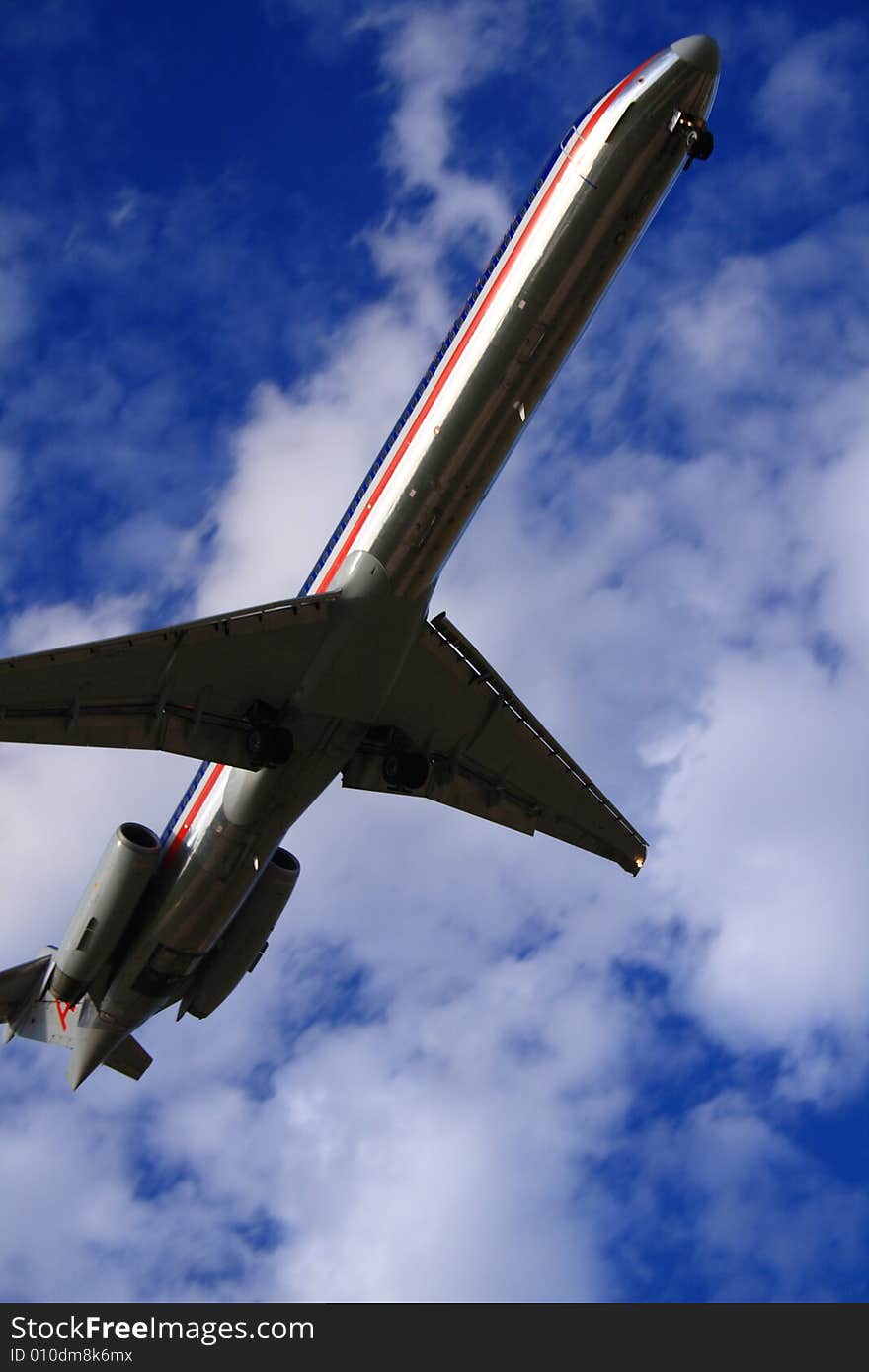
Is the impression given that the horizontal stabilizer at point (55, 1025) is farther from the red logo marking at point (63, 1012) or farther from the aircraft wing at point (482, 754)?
the aircraft wing at point (482, 754)

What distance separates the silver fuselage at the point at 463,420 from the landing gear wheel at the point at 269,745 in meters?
0.27

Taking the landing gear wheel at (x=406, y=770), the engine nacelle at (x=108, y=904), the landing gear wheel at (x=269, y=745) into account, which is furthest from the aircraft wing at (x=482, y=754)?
the engine nacelle at (x=108, y=904)

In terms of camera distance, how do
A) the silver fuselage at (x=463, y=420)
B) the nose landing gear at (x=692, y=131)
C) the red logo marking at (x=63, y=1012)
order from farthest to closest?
the red logo marking at (x=63, y=1012)
the silver fuselage at (x=463, y=420)
the nose landing gear at (x=692, y=131)

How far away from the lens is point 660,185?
79.8 ft

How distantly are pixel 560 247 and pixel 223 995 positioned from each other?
55.5 ft

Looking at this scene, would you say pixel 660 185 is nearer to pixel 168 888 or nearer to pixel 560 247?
pixel 560 247

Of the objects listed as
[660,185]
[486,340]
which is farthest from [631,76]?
[486,340]

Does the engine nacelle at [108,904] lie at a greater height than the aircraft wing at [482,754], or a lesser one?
greater

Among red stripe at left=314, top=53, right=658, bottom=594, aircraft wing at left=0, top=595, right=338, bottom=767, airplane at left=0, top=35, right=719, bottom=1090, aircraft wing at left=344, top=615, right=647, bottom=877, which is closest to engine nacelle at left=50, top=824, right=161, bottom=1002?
airplane at left=0, top=35, right=719, bottom=1090

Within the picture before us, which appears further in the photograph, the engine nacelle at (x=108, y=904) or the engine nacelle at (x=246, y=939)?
the engine nacelle at (x=246, y=939)

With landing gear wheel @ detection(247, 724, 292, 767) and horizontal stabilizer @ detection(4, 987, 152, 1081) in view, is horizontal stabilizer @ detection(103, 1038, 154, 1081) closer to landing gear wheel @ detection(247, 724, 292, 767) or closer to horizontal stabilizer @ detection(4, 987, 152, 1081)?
horizontal stabilizer @ detection(4, 987, 152, 1081)

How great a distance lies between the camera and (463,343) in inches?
989

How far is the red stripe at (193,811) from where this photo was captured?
28.9 m

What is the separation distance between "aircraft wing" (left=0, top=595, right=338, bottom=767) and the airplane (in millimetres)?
36
